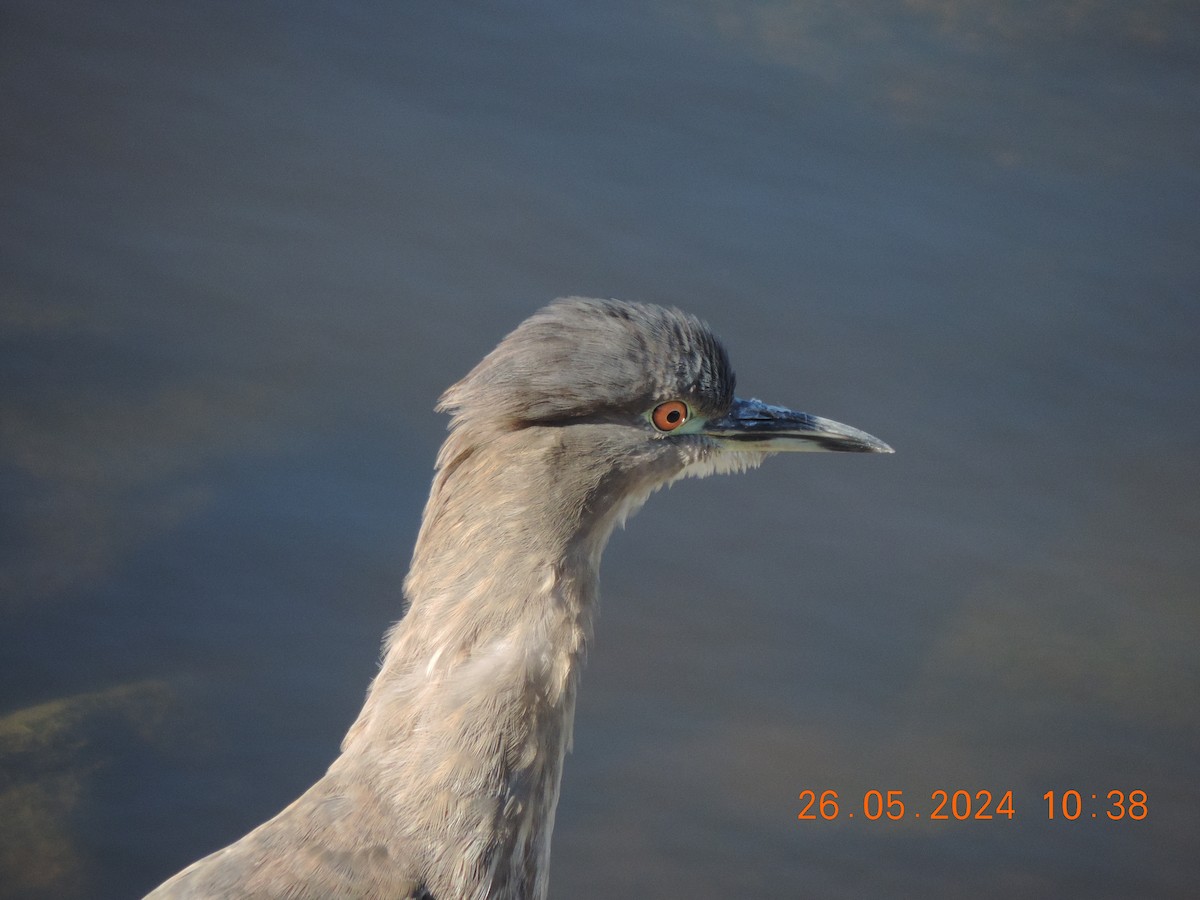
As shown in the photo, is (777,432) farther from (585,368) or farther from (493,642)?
(493,642)

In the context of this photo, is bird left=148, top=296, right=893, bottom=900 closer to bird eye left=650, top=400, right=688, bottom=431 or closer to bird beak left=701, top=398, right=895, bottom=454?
bird eye left=650, top=400, right=688, bottom=431

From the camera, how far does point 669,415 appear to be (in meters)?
1.88

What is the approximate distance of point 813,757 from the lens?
319 cm

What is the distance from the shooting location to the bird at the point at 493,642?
1.68 m

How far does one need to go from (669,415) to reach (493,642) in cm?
39

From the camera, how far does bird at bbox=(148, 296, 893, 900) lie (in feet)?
5.51

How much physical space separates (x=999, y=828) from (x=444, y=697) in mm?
1873

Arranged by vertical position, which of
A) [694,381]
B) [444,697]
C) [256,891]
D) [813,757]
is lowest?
[256,891]

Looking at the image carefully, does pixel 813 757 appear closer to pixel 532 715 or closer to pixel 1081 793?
pixel 1081 793

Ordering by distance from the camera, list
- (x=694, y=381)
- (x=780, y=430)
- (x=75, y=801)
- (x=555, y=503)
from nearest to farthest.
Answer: (x=555, y=503), (x=694, y=381), (x=780, y=430), (x=75, y=801)

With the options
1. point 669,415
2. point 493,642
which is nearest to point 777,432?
point 669,415

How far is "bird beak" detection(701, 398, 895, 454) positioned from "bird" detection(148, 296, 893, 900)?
0.44 feet

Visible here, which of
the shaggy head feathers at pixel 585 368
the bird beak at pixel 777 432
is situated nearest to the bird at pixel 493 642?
the shaggy head feathers at pixel 585 368

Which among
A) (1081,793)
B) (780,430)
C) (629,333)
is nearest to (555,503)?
(629,333)
